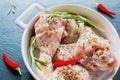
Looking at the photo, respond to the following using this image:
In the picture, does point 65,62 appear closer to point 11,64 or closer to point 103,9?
point 11,64

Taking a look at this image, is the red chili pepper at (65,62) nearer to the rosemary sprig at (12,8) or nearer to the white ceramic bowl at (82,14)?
the white ceramic bowl at (82,14)

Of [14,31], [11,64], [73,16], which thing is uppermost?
[73,16]

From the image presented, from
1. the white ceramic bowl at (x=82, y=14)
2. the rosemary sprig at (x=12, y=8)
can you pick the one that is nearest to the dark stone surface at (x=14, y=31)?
the rosemary sprig at (x=12, y=8)

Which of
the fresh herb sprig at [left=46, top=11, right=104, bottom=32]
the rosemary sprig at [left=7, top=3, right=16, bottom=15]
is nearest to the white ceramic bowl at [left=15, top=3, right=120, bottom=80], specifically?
the fresh herb sprig at [left=46, top=11, right=104, bottom=32]

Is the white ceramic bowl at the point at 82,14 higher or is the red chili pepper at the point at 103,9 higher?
the red chili pepper at the point at 103,9

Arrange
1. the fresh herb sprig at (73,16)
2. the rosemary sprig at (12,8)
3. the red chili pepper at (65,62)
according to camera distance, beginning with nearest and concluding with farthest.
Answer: the red chili pepper at (65,62) < the fresh herb sprig at (73,16) < the rosemary sprig at (12,8)

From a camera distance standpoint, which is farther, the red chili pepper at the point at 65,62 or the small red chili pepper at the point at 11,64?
the small red chili pepper at the point at 11,64

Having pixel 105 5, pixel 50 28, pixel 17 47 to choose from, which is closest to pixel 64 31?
pixel 50 28

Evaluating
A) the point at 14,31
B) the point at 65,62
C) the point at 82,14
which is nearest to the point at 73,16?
the point at 82,14

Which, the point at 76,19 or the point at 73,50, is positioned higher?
the point at 76,19

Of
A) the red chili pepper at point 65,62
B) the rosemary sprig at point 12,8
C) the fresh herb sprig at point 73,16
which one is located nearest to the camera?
the red chili pepper at point 65,62

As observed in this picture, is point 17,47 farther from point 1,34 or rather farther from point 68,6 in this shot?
point 68,6
